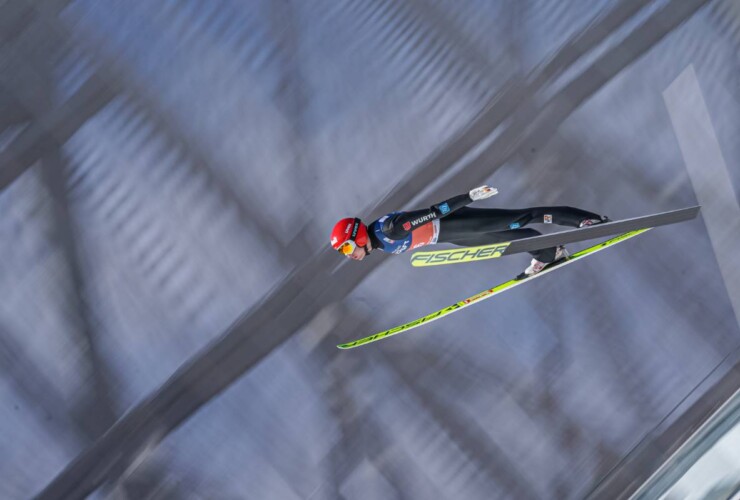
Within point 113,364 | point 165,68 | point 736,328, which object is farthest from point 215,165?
point 736,328

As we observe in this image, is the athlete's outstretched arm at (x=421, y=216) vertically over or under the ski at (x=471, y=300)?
over

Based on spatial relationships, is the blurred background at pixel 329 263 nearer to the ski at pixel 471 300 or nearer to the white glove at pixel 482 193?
the ski at pixel 471 300

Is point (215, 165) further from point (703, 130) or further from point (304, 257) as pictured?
point (703, 130)

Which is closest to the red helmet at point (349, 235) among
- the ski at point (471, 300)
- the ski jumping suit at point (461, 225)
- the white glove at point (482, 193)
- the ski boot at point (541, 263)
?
the ski jumping suit at point (461, 225)

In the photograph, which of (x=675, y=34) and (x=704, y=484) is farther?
(x=675, y=34)

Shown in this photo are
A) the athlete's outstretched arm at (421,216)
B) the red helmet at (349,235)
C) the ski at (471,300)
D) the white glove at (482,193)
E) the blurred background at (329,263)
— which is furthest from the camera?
the blurred background at (329,263)

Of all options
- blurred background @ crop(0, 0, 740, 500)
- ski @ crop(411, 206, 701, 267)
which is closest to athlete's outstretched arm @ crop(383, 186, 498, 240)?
ski @ crop(411, 206, 701, 267)

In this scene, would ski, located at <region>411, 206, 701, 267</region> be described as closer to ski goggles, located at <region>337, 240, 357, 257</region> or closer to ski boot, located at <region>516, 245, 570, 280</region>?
ski boot, located at <region>516, 245, 570, 280</region>
